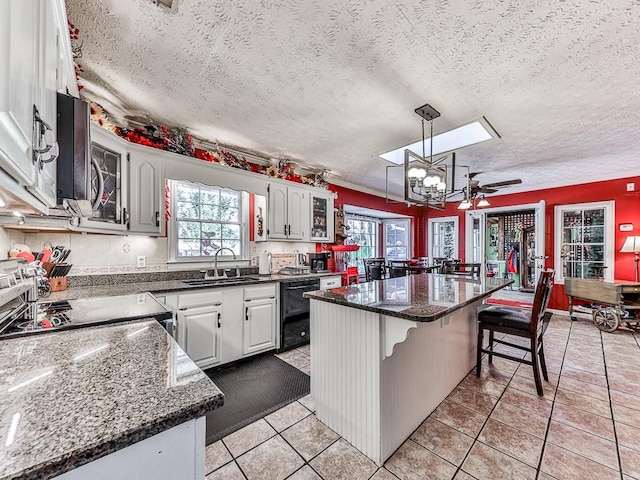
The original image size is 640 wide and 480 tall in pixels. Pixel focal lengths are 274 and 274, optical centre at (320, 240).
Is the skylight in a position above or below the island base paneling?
above

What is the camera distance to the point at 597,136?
2.94 metres

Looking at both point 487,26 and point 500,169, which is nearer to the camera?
point 487,26

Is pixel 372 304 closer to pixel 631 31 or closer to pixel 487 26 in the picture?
pixel 487 26

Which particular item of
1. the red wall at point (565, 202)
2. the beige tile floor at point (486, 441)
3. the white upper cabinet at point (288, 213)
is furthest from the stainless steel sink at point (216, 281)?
the red wall at point (565, 202)

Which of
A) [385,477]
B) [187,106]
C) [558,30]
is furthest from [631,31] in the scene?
[187,106]

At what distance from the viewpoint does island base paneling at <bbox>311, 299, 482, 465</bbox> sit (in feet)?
5.19

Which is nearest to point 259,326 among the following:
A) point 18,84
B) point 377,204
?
point 18,84

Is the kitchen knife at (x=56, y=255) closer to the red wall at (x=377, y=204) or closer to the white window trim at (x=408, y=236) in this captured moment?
the red wall at (x=377, y=204)

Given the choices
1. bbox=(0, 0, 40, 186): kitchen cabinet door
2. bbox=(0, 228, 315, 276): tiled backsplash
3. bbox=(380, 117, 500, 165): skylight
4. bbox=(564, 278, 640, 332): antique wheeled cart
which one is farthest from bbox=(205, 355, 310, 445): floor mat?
bbox=(564, 278, 640, 332): antique wheeled cart

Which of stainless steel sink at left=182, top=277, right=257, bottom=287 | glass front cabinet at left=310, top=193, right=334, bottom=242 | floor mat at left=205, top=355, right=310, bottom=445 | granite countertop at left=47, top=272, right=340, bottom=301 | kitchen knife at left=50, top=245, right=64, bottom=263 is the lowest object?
floor mat at left=205, top=355, right=310, bottom=445

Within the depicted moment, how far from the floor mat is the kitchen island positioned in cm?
45

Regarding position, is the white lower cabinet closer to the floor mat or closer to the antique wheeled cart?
the floor mat

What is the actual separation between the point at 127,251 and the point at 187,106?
4.95 ft

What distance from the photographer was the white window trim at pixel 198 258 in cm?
298
